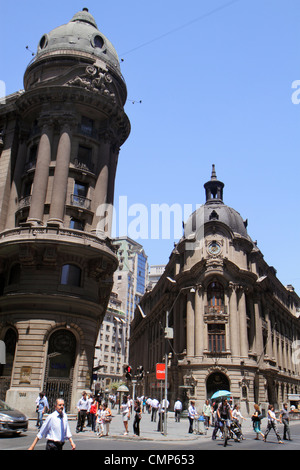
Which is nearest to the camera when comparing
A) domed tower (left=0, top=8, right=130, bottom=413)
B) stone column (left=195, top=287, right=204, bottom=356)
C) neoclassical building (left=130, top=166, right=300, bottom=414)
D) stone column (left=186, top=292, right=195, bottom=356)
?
domed tower (left=0, top=8, right=130, bottom=413)

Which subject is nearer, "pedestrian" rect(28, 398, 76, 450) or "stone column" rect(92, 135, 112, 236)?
"pedestrian" rect(28, 398, 76, 450)

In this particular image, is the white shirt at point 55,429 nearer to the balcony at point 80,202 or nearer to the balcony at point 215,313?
the balcony at point 80,202

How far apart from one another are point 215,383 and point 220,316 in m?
8.26

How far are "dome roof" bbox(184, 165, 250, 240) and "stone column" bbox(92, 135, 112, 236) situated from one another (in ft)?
83.7

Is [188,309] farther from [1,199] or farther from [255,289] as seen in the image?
[1,199]

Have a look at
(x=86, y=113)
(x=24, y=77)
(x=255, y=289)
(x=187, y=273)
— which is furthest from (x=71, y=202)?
(x=255, y=289)

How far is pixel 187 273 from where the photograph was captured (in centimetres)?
5591

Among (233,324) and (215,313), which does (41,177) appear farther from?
(233,324)

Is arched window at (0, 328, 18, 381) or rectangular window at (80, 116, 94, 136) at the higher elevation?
rectangular window at (80, 116, 94, 136)

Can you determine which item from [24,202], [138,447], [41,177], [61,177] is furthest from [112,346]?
[138,447]

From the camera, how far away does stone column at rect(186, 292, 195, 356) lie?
173ft

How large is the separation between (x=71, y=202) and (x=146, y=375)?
2124 inches

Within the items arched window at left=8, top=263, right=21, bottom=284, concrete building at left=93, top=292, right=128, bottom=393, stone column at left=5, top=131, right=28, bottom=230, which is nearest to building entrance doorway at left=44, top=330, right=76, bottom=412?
arched window at left=8, top=263, right=21, bottom=284

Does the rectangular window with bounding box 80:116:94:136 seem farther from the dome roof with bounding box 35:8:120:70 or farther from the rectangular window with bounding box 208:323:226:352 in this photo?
the rectangular window with bounding box 208:323:226:352
